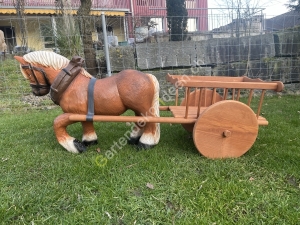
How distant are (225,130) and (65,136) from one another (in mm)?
1442

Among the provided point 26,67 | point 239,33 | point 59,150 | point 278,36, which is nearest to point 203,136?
point 59,150

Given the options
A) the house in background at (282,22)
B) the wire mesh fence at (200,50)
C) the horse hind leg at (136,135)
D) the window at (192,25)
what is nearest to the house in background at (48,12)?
the window at (192,25)

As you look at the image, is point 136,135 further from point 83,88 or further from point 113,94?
point 83,88

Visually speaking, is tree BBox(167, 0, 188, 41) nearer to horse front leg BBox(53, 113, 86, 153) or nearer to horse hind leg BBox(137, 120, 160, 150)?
horse hind leg BBox(137, 120, 160, 150)

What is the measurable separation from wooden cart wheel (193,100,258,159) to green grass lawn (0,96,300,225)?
0.10 metres

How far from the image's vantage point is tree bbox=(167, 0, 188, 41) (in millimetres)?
5075

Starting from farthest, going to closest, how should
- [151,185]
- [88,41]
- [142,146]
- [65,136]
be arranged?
[88,41]
[142,146]
[65,136]
[151,185]

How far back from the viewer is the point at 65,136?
2234 millimetres

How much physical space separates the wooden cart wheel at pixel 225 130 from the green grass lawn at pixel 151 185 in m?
0.10

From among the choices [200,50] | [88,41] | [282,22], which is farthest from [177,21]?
[282,22]

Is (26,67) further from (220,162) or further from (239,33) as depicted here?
(239,33)

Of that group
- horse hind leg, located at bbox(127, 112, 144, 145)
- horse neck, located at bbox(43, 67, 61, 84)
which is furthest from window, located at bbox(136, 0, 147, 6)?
horse neck, located at bbox(43, 67, 61, 84)

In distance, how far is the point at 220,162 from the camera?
205 centimetres

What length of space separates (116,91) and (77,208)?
101cm
